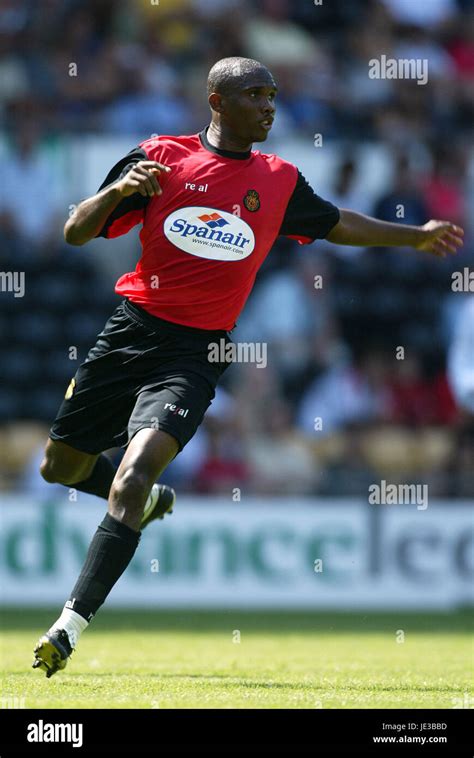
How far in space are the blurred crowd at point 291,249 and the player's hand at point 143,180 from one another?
628 cm

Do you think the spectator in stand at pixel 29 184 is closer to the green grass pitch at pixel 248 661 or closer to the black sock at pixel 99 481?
the green grass pitch at pixel 248 661

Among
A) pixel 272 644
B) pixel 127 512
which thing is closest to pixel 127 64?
pixel 272 644

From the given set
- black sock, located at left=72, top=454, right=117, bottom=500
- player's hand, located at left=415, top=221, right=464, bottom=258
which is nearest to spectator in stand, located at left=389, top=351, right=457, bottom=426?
black sock, located at left=72, top=454, right=117, bottom=500

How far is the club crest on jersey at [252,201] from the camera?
6696mm

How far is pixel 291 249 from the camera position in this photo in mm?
14383

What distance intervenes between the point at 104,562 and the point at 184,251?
1.58 meters

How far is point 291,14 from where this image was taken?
1647cm

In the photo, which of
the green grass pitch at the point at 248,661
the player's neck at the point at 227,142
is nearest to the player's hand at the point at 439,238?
the player's neck at the point at 227,142

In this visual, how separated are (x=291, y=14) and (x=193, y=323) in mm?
10656

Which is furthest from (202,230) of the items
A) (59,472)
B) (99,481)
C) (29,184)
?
(29,184)
